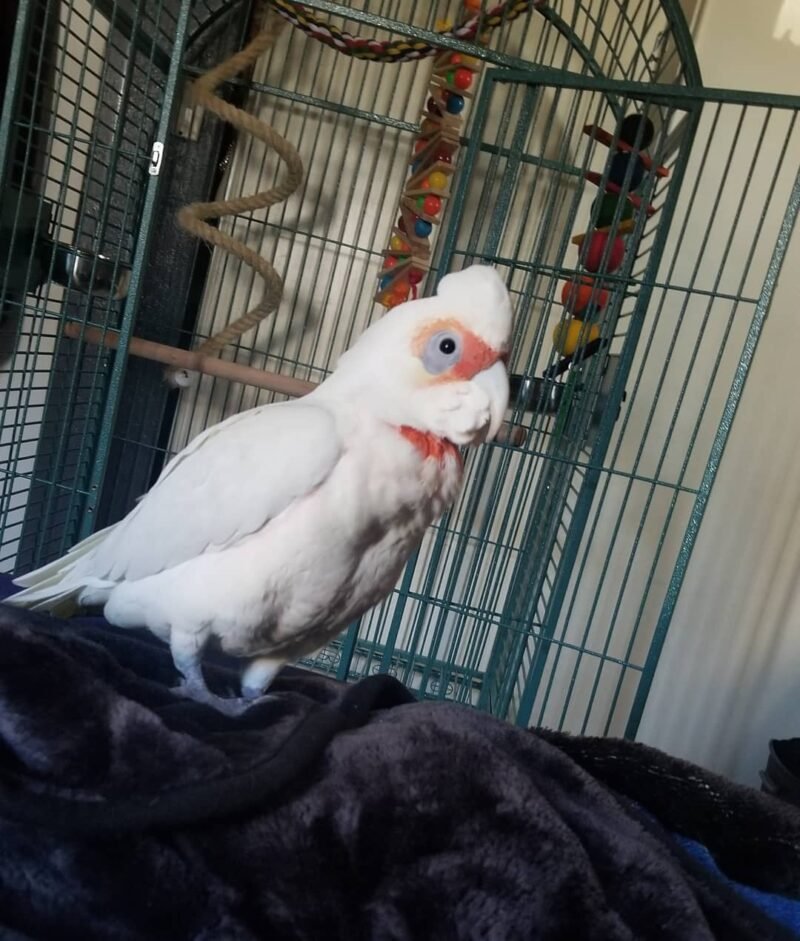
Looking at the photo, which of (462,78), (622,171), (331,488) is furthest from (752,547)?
(331,488)

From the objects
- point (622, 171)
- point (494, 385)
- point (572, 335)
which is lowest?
point (494, 385)

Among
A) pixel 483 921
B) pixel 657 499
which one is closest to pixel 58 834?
pixel 483 921

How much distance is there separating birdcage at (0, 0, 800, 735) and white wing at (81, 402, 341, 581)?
336mm

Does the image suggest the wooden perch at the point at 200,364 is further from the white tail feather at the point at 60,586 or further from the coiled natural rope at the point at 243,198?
the white tail feather at the point at 60,586

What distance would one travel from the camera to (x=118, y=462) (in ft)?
4.21

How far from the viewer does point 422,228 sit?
103cm

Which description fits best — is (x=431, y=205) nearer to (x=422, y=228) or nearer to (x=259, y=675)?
(x=422, y=228)

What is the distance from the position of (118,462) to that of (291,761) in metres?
0.99

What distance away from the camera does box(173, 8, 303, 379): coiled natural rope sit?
0.92m

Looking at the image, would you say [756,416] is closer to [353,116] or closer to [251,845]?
[353,116]

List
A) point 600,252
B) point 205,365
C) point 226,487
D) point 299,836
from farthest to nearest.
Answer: point 205,365, point 600,252, point 226,487, point 299,836

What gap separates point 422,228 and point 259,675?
70 cm

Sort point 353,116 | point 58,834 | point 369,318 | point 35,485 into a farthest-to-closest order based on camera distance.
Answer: point 369,318
point 353,116
point 35,485
point 58,834

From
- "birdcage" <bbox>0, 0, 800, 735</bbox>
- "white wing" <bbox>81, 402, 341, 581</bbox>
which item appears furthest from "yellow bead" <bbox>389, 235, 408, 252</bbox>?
"white wing" <bbox>81, 402, 341, 581</bbox>
